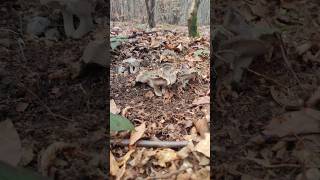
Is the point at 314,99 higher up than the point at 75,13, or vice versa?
the point at 75,13

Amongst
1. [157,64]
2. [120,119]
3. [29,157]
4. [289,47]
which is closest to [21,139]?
[29,157]

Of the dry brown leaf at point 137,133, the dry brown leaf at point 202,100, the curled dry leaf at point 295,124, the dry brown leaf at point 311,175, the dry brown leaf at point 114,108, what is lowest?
the dry brown leaf at point 311,175

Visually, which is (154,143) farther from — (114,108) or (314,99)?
(314,99)

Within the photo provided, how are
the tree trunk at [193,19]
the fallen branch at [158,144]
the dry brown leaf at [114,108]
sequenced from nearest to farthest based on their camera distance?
the fallen branch at [158,144] < the dry brown leaf at [114,108] < the tree trunk at [193,19]

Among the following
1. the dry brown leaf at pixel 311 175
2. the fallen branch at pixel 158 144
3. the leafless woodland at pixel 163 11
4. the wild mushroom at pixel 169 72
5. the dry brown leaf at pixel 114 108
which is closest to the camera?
the dry brown leaf at pixel 311 175

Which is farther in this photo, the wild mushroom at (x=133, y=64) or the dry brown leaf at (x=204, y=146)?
the wild mushroom at (x=133, y=64)

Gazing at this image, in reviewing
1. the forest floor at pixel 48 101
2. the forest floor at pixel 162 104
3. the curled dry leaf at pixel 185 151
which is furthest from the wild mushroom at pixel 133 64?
the curled dry leaf at pixel 185 151

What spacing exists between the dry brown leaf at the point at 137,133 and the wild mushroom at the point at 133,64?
26cm

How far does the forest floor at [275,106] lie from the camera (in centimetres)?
146

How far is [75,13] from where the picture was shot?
1781 mm

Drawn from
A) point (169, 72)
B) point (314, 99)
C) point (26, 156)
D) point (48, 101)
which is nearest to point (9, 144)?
point (26, 156)

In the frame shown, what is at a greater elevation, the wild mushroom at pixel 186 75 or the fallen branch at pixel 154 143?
the wild mushroom at pixel 186 75

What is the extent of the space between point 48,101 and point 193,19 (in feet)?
2.10

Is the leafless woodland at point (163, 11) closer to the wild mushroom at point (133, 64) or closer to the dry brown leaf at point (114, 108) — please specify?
the wild mushroom at point (133, 64)
